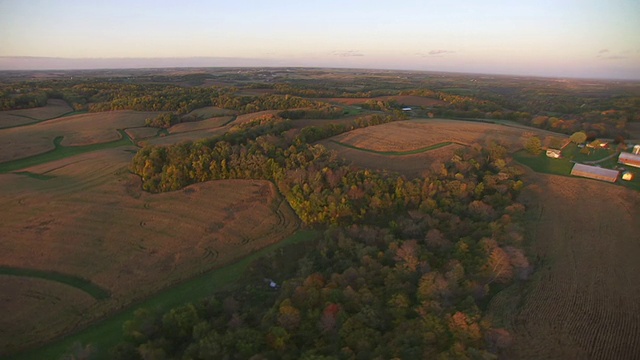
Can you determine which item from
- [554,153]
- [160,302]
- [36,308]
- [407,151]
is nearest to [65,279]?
[36,308]

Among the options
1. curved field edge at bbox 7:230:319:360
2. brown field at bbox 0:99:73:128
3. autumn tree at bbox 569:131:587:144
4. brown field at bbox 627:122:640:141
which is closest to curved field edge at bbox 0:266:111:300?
curved field edge at bbox 7:230:319:360

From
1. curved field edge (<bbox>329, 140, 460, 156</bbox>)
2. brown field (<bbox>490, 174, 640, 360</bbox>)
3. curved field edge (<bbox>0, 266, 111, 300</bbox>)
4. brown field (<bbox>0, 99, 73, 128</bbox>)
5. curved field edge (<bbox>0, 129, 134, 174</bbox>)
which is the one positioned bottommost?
curved field edge (<bbox>0, 266, 111, 300</bbox>)

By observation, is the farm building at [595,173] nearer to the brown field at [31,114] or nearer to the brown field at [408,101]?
the brown field at [408,101]

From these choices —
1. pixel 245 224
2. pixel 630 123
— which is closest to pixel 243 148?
pixel 245 224

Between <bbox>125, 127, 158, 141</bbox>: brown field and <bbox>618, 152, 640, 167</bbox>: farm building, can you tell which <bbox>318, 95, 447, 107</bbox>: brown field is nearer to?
<bbox>125, 127, 158, 141</bbox>: brown field

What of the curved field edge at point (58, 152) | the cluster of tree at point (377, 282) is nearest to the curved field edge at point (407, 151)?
the cluster of tree at point (377, 282)
